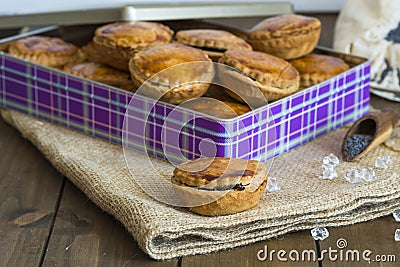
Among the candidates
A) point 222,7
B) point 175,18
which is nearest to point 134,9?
point 175,18

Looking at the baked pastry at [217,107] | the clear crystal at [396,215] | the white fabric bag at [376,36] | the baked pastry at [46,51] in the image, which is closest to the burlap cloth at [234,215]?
the clear crystal at [396,215]

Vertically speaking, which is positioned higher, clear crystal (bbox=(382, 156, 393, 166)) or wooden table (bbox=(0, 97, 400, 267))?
clear crystal (bbox=(382, 156, 393, 166))

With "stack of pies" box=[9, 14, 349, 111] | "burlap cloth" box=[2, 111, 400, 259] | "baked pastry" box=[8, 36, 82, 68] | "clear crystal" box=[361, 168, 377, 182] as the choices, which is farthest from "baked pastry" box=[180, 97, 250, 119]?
"baked pastry" box=[8, 36, 82, 68]

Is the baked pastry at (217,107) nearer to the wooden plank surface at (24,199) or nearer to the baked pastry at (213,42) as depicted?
the baked pastry at (213,42)

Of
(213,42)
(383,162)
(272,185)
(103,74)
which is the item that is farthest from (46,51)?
(383,162)

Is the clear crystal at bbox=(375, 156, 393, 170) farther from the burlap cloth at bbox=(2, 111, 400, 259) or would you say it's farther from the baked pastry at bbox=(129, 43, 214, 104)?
the baked pastry at bbox=(129, 43, 214, 104)

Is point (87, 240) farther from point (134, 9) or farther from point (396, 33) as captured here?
point (396, 33)
